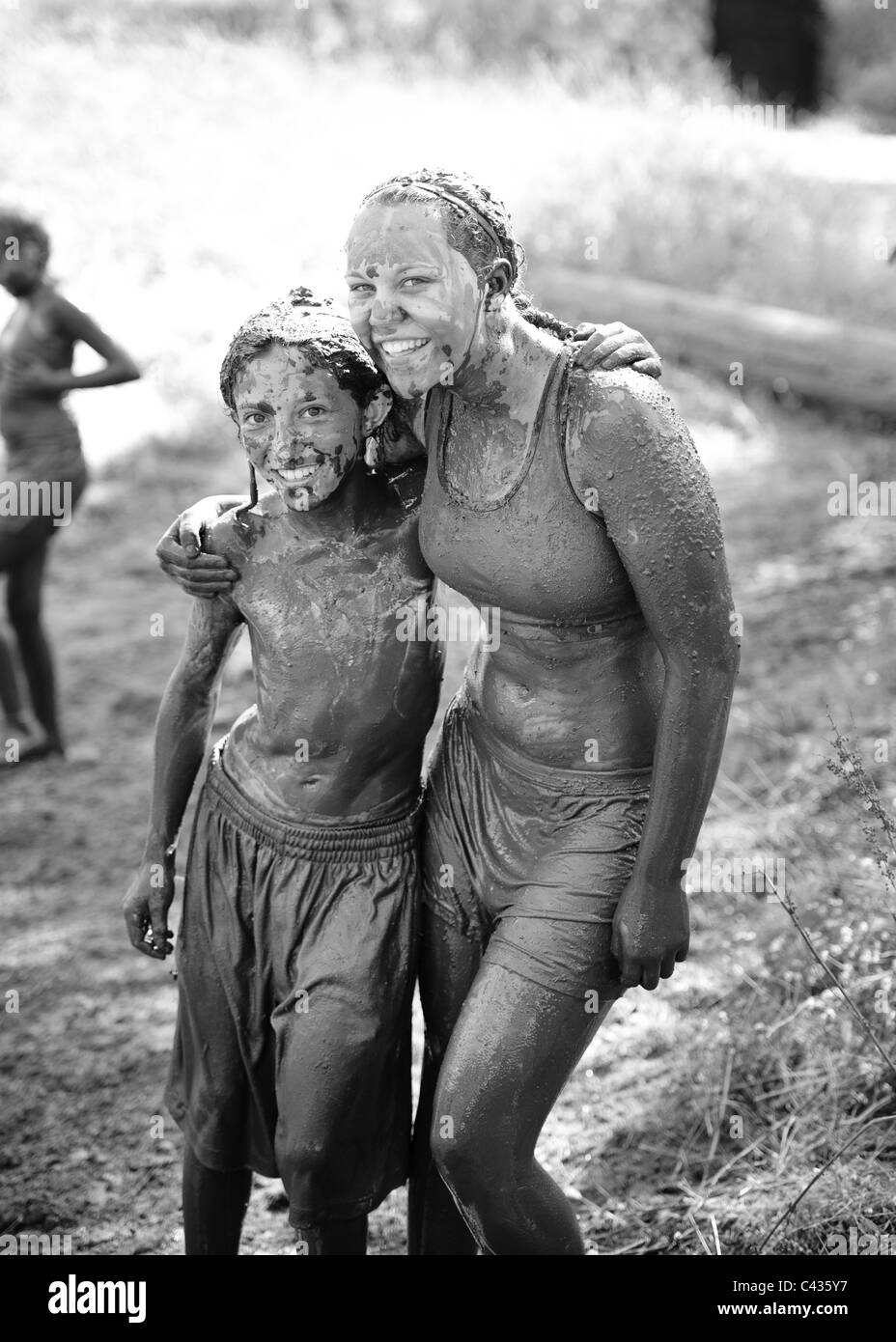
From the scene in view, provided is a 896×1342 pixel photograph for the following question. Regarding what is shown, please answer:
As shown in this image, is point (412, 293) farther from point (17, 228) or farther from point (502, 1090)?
point (17, 228)

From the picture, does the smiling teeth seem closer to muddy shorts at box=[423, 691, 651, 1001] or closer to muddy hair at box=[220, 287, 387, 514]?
muddy hair at box=[220, 287, 387, 514]

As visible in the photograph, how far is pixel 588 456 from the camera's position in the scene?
7.73 ft

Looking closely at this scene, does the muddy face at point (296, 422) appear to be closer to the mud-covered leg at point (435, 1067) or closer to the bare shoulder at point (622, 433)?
the bare shoulder at point (622, 433)

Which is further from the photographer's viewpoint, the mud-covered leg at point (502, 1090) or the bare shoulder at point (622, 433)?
the mud-covered leg at point (502, 1090)

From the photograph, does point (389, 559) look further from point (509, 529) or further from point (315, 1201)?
point (315, 1201)

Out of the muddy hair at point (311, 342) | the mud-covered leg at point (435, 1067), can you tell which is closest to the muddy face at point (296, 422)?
the muddy hair at point (311, 342)

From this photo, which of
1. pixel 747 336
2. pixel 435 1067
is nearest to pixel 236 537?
pixel 435 1067

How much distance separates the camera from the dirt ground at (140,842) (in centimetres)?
373

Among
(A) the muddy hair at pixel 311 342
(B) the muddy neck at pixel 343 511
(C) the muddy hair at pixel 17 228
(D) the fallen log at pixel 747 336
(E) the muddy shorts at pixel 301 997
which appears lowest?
(D) the fallen log at pixel 747 336

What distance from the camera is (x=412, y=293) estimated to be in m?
2.31

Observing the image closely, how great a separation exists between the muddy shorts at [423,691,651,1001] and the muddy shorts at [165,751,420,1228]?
9 cm

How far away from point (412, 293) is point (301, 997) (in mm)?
1223

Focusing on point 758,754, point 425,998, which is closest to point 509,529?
point 425,998

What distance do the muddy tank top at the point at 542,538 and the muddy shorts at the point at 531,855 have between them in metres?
0.31
